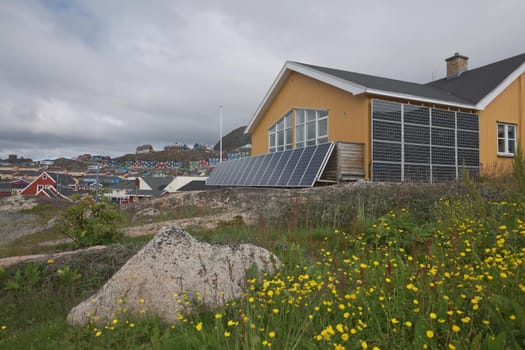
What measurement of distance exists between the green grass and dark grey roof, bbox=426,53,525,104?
594 inches

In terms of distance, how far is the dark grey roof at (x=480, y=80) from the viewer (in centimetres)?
1645

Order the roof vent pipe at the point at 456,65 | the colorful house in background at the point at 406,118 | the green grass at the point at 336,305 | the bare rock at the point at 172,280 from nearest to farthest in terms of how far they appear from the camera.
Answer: the green grass at the point at 336,305, the bare rock at the point at 172,280, the colorful house in background at the point at 406,118, the roof vent pipe at the point at 456,65

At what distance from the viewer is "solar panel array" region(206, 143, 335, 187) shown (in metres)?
12.6

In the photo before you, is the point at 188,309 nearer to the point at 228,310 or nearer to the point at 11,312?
the point at 228,310

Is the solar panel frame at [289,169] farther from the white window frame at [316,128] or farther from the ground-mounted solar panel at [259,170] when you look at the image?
the white window frame at [316,128]

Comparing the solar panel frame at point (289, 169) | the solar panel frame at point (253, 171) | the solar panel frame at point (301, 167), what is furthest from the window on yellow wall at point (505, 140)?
the solar panel frame at point (253, 171)

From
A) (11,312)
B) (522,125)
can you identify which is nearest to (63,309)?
(11,312)

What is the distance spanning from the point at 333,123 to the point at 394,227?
445 inches

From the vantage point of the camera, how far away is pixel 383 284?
2584 mm

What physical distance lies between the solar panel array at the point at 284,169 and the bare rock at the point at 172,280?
8662mm

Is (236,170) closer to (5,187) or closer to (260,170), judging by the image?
(260,170)

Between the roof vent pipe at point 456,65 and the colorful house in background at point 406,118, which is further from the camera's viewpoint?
the roof vent pipe at point 456,65

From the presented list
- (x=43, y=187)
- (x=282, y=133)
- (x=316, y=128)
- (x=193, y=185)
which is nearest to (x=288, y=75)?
(x=282, y=133)

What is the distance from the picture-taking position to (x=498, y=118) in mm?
16578
